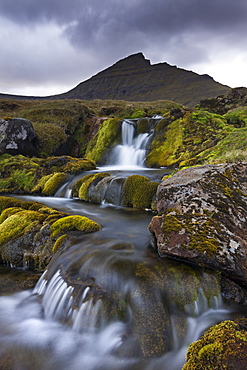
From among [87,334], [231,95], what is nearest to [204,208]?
[87,334]

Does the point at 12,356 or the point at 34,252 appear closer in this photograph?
the point at 12,356

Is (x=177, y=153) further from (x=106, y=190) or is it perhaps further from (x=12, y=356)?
(x=12, y=356)

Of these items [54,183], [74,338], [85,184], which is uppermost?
[85,184]

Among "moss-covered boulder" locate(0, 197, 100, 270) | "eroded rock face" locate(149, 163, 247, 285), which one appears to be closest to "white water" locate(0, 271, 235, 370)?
"eroded rock face" locate(149, 163, 247, 285)

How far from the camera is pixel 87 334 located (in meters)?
3.15

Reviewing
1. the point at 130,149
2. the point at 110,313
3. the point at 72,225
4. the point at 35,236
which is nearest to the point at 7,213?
the point at 35,236

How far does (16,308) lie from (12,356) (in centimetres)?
106

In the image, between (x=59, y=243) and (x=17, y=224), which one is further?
(x=17, y=224)

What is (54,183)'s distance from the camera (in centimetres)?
1095

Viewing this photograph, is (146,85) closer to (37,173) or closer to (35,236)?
(37,173)

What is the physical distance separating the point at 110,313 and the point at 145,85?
510 feet

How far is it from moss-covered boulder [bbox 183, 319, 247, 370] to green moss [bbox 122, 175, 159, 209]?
18.1 ft

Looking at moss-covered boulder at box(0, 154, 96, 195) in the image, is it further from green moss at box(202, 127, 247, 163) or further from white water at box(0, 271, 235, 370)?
white water at box(0, 271, 235, 370)

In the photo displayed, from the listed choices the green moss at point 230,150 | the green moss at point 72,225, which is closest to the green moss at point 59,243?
the green moss at point 72,225
